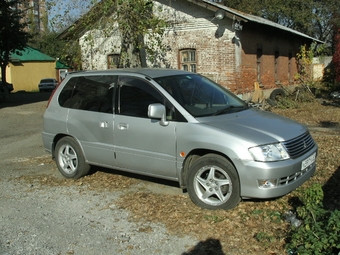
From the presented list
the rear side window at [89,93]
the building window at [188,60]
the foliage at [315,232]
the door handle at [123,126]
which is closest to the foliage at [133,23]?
the building window at [188,60]

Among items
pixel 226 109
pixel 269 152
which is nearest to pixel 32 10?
pixel 226 109

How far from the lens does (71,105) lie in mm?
7375

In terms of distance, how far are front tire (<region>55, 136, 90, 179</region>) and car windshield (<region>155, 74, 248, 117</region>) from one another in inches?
Answer: 76.0

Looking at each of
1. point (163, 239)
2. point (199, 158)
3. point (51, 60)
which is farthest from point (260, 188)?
point (51, 60)

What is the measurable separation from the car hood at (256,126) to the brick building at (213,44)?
11.8 meters

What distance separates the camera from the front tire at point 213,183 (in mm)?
5406

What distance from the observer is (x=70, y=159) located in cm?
747

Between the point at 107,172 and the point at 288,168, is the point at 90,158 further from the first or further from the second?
the point at 288,168

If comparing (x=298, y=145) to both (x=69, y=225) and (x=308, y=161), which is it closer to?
(x=308, y=161)

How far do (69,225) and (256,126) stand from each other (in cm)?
266

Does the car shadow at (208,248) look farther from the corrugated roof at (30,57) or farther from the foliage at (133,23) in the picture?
the corrugated roof at (30,57)

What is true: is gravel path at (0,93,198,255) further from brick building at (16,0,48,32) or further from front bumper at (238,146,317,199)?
brick building at (16,0,48,32)

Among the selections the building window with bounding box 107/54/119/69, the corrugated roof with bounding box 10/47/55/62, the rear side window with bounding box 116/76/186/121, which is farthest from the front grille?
the corrugated roof with bounding box 10/47/55/62

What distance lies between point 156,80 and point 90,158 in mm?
1746
